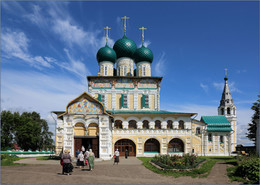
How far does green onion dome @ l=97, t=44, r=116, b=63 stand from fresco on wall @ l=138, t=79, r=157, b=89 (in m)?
5.83

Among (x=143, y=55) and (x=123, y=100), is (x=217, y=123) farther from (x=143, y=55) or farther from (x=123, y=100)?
(x=143, y=55)

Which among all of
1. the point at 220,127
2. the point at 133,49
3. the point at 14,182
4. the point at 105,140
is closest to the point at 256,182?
the point at 14,182

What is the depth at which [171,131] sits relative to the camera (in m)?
27.2

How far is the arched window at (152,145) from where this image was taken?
2733cm

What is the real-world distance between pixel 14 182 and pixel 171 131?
20350mm

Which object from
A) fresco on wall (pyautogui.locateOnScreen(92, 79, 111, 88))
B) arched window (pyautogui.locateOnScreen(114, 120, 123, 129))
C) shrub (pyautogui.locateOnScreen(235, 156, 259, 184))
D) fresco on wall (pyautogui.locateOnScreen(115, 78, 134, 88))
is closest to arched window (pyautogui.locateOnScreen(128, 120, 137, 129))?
arched window (pyautogui.locateOnScreen(114, 120, 123, 129))

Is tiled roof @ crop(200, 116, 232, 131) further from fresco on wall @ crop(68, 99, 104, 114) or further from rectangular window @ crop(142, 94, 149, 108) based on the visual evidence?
fresco on wall @ crop(68, 99, 104, 114)

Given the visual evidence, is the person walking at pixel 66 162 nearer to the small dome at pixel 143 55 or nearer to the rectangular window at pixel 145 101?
the rectangular window at pixel 145 101

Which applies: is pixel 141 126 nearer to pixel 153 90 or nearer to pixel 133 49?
pixel 153 90

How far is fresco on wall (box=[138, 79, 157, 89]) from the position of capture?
104ft

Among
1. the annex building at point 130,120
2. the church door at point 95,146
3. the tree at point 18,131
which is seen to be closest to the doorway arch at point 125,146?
the annex building at point 130,120

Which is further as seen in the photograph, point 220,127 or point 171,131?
point 220,127

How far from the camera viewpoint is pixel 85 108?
2252 cm

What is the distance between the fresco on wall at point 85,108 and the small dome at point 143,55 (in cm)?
1387
